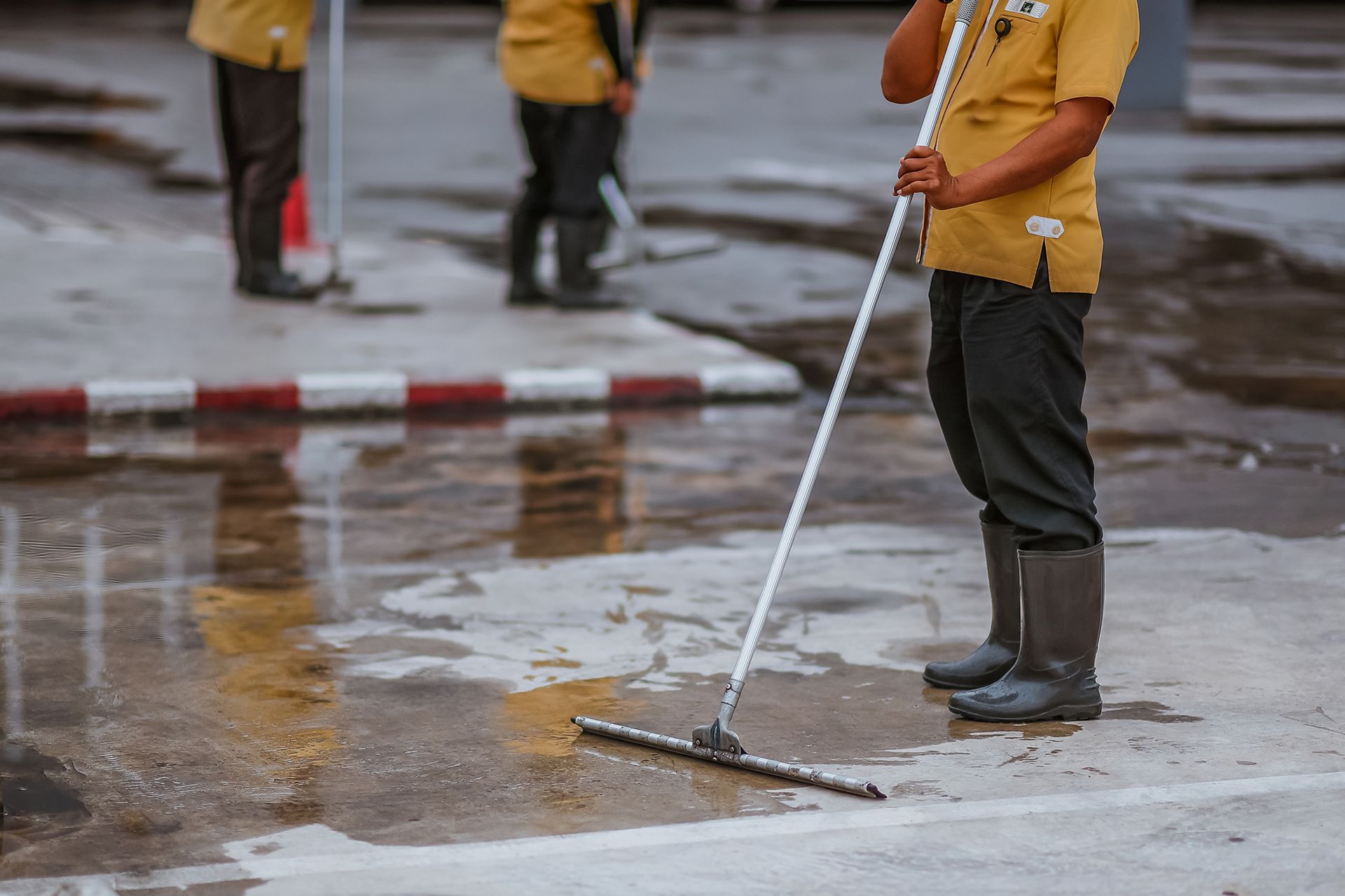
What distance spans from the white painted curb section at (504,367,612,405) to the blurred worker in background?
1.47m

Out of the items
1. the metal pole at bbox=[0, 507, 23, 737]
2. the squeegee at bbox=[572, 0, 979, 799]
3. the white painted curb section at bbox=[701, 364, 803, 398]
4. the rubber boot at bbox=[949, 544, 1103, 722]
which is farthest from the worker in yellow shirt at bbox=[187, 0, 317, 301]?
the rubber boot at bbox=[949, 544, 1103, 722]

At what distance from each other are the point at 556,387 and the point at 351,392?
84cm

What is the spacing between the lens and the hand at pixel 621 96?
9344 mm

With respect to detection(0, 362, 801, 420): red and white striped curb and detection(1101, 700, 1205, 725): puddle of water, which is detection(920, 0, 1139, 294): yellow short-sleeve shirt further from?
detection(0, 362, 801, 420): red and white striped curb

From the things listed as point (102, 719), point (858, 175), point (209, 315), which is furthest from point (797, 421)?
point (858, 175)

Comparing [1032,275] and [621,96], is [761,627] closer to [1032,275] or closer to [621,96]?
[1032,275]

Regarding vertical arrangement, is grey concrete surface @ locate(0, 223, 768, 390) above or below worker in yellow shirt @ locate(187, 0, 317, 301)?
below

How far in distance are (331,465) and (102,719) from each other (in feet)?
9.27

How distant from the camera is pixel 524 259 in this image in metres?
9.77

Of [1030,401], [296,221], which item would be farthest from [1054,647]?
[296,221]

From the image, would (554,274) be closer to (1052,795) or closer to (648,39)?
(1052,795)

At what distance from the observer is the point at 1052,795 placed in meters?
3.96

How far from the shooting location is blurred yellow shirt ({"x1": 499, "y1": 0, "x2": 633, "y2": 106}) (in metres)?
9.24

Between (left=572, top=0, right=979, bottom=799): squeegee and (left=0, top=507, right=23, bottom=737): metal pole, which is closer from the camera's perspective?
(left=572, top=0, right=979, bottom=799): squeegee
